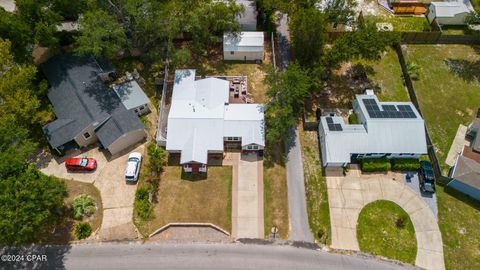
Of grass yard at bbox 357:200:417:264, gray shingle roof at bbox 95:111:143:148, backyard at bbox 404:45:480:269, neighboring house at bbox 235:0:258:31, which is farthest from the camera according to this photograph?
neighboring house at bbox 235:0:258:31

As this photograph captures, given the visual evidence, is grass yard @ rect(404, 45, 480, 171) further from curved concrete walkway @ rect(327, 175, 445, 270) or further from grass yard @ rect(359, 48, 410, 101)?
curved concrete walkway @ rect(327, 175, 445, 270)

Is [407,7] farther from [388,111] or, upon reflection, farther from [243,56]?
[243,56]

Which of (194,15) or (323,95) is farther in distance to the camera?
(323,95)

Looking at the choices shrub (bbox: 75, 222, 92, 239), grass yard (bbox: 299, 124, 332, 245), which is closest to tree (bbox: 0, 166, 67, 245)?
shrub (bbox: 75, 222, 92, 239)

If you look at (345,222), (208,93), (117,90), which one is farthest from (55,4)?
(345,222)

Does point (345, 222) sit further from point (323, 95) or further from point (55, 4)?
point (55, 4)

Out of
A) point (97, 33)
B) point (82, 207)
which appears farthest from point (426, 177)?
point (97, 33)

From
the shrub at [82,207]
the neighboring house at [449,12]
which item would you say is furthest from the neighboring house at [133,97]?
the neighboring house at [449,12]
